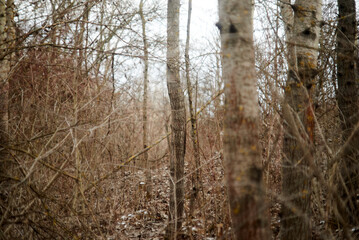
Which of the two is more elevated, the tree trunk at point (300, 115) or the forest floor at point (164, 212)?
the tree trunk at point (300, 115)

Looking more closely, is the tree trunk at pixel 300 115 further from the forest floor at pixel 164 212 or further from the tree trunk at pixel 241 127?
the forest floor at pixel 164 212

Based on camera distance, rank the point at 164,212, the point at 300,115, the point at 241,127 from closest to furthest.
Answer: the point at 241,127 < the point at 300,115 < the point at 164,212

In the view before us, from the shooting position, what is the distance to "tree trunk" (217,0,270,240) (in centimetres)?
180

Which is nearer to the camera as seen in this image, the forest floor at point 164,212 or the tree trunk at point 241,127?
the tree trunk at point 241,127

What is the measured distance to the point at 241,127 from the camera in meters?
1.86

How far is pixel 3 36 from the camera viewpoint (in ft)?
13.8

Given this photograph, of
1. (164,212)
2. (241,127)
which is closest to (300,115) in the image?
(241,127)

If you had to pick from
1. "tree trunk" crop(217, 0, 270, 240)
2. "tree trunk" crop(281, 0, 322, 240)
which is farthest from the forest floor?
"tree trunk" crop(217, 0, 270, 240)

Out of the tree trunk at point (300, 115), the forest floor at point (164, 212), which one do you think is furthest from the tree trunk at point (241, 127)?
the forest floor at point (164, 212)

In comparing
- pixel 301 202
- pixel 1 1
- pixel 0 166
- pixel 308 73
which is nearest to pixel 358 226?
pixel 301 202

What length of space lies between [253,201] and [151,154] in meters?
8.32

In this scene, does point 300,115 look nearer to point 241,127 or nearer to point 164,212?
point 241,127

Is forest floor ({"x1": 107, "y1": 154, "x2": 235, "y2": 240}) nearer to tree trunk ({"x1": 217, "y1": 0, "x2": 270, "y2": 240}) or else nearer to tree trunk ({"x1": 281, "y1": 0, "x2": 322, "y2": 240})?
tree trunk ({"x1": 281, "y1": 0, "x2": 322, "y2": 240})

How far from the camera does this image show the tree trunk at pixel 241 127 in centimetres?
180
